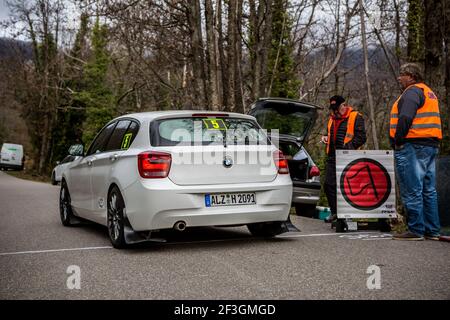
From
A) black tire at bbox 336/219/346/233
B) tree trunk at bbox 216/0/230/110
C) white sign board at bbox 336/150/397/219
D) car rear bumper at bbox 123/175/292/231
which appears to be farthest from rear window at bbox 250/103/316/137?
tree trunk at bbox 216/0/230/110

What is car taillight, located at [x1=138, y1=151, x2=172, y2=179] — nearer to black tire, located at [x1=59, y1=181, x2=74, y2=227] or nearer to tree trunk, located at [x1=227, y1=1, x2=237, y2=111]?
black tire, located at [x1=59, y1=181, x2=74, y2=227]

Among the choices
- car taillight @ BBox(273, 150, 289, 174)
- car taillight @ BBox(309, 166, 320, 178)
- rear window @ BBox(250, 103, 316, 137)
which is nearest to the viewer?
car taillight @ BBox(273, 150, 289, 174)

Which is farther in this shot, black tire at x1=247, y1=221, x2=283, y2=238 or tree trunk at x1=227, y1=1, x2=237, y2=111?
tree trunk at x1=227, y1=1, x2=237, y2=111

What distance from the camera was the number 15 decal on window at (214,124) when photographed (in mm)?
7604

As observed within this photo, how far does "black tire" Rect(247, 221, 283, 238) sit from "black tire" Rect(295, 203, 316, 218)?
3822 mm

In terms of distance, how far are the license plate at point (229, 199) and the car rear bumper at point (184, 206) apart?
4 cm

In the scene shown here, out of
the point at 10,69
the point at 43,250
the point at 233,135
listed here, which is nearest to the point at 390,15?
the point at 233,135

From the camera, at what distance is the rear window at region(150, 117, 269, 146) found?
7344 mm

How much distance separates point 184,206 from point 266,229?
5.57ft

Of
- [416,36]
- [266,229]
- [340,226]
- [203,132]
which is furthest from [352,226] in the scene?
[416,36]

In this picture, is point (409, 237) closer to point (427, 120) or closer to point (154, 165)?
point (427, 120)

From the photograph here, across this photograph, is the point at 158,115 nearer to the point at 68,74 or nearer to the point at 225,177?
the point at 225,177

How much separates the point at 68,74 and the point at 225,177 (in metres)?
40.0

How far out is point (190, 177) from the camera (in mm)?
7152
